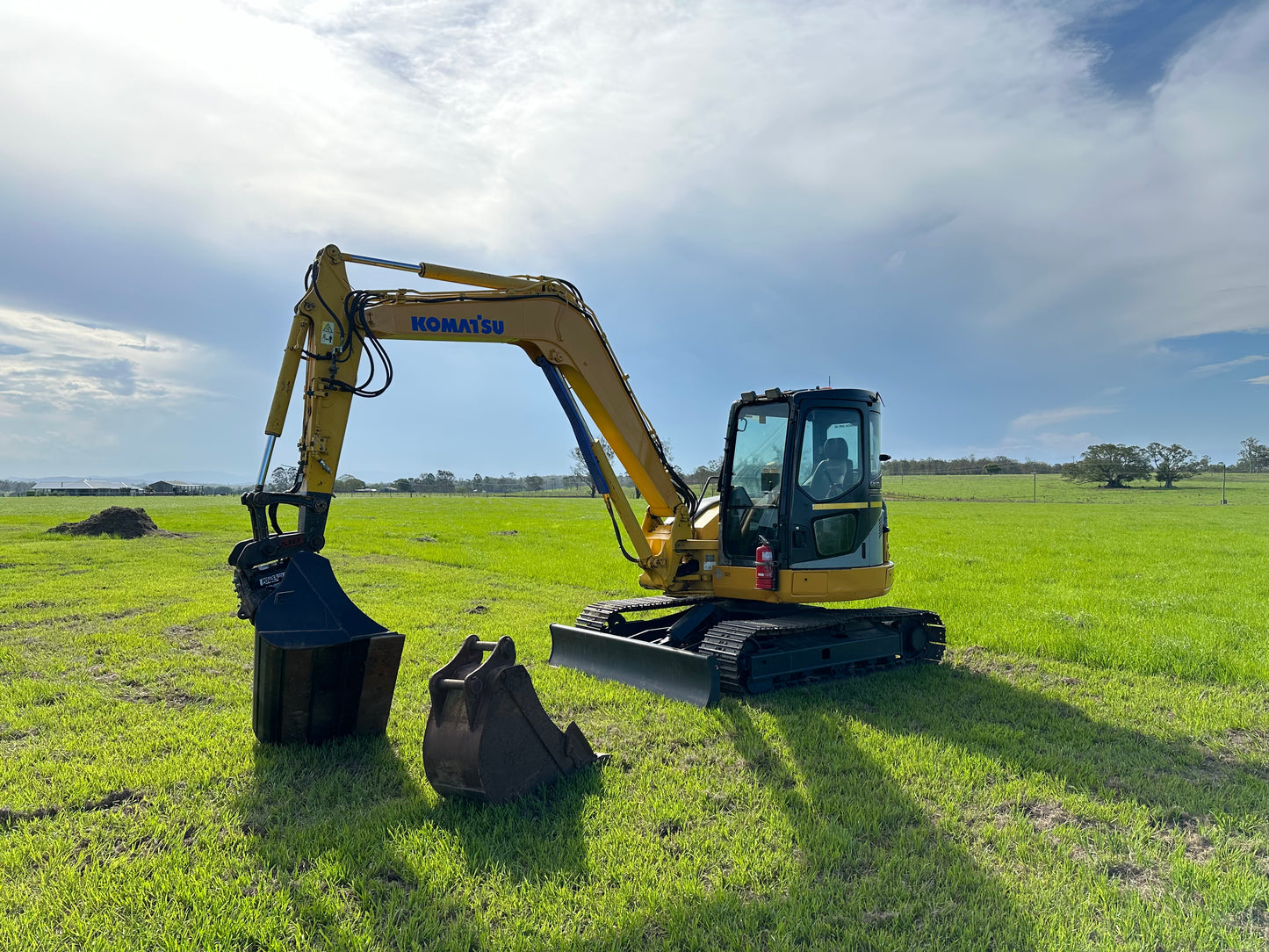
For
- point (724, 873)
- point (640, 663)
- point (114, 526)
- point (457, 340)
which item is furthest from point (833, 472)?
point (114, 526)

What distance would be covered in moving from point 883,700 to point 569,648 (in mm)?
3303

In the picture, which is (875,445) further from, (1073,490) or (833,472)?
(1073,490)

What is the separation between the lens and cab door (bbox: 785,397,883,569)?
25.1ft

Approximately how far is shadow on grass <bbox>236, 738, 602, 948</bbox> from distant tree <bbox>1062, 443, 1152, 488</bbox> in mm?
76769

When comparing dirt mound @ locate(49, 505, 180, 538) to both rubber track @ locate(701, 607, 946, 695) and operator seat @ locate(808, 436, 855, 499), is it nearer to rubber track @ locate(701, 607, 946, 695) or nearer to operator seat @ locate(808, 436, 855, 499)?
rubber track @ locate(701, 607, 946, 695)

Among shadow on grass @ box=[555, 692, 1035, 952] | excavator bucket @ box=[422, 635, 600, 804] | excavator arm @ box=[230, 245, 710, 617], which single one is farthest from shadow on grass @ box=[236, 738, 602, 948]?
excavator arm @ box=[230, 245, 710, 617]

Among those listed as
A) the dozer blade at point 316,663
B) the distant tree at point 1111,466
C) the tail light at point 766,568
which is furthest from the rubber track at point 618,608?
the distant tree at point 1111,466

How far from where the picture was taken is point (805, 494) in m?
7.69

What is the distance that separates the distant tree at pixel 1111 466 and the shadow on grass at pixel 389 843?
76769 mm

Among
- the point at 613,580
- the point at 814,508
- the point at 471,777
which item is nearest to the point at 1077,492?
the point at 613,580

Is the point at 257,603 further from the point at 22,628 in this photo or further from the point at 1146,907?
the point at 22,628

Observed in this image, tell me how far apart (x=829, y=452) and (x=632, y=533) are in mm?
2346

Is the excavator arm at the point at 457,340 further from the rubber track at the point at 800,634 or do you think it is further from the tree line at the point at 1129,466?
the tree line at the point at 1129,466

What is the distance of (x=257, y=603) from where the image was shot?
556cm
